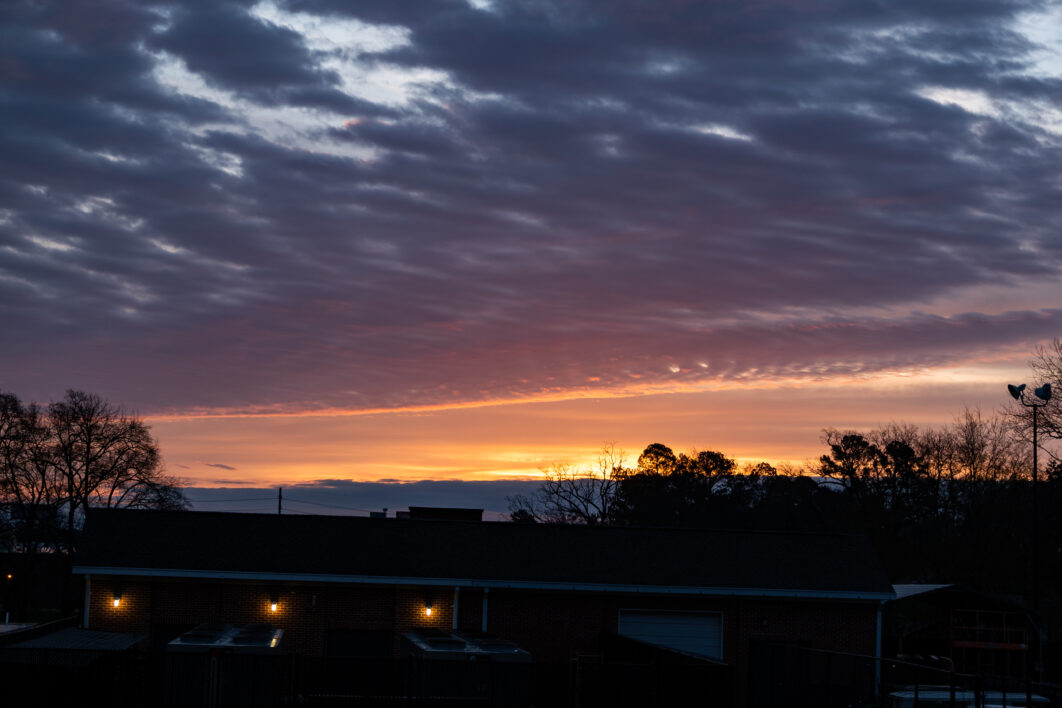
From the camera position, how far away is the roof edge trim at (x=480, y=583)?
3244 centimetres

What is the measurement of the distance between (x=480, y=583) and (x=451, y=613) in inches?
55.8

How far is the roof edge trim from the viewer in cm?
3244

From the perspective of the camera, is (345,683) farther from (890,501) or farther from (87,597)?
(890,501)

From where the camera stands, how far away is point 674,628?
115 feet

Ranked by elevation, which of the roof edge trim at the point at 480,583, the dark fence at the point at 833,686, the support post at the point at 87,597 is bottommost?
the dark fence at the point at 833,686

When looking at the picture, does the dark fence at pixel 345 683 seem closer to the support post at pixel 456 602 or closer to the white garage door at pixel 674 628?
the support post at pixel 456 602

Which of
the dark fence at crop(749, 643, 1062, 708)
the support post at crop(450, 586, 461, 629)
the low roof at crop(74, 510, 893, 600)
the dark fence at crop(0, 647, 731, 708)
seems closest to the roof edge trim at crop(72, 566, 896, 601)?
the low roof at crop(74, 510, 893, 600)

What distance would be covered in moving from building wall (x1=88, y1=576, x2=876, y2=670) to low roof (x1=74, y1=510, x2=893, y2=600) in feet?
1.81

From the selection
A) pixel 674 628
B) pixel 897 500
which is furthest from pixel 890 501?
pixel 674 628

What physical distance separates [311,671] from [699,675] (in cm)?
853

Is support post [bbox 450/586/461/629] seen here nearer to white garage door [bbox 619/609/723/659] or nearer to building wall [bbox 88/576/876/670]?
building wall [bbox 88/576/876/670]

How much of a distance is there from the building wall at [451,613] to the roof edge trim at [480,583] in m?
0.42

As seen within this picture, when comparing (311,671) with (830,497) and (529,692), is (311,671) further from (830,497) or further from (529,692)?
(830,497)

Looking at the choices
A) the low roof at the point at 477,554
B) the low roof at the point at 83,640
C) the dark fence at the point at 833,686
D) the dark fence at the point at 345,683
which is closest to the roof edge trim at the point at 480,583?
the low roof at the point at 477,554
